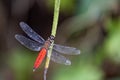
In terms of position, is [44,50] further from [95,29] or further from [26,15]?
[26,15]

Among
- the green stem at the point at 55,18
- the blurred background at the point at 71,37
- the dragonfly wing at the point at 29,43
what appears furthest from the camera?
the blurred background at the point at 71,37

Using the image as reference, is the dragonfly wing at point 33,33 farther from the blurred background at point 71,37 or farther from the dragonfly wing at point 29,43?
the blurred background at point 71,37

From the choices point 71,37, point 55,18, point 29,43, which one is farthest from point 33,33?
point 71,37

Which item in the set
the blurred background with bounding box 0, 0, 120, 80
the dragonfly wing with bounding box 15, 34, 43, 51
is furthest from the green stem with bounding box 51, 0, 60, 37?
the blurred background with bounding box 0, 0, 120, 80

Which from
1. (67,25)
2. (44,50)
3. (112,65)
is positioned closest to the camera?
(44,50)

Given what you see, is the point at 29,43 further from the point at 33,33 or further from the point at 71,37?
the point at 71,37

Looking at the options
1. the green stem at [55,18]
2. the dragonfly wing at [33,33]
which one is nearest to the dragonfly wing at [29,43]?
the dragonfly wing at [33,33]

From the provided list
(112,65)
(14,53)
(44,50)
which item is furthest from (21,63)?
(44,50)

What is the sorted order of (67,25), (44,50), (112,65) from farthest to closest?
(112,65)
(67,25)
(44,50)
